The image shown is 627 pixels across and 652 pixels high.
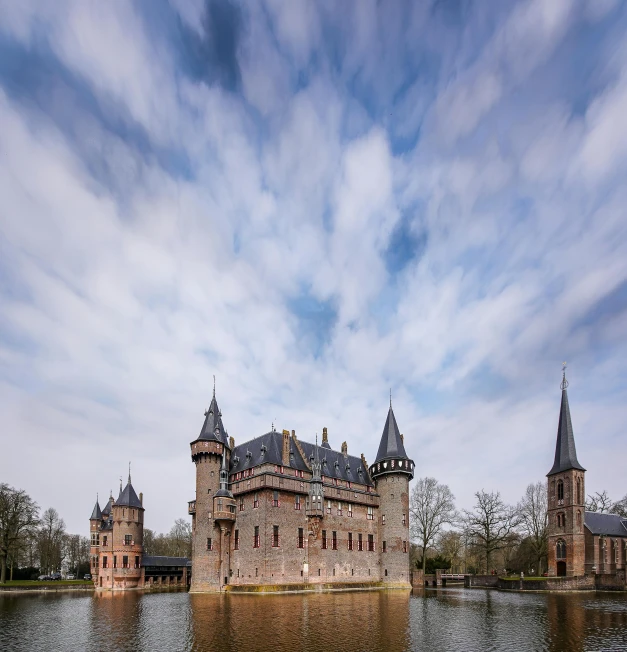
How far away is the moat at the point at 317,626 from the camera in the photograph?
1761 centimetres

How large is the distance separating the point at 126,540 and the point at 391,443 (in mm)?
29222

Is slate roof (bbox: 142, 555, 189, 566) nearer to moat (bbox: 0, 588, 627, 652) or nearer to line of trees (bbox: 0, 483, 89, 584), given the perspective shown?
line of trees (bbox: 0, 483, 89, 584)

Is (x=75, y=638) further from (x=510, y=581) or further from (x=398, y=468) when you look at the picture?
(x=510, y=581)

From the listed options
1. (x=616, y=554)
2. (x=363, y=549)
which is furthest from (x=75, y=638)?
(x=616, y=554)

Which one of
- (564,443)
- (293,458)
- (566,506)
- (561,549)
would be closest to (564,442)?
(564,443)

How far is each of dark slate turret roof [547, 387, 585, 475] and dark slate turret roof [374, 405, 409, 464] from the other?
62.9ft

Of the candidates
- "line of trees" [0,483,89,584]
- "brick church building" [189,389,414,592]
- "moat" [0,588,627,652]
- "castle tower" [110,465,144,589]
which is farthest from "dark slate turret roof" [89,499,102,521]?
"moat" [0,588,627,652]

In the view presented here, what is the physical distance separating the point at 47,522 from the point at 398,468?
59.7 metres

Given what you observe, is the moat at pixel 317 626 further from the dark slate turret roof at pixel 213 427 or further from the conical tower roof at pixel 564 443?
the conical tower roof at pixel 564 443

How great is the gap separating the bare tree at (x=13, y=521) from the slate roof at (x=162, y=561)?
1454 cm

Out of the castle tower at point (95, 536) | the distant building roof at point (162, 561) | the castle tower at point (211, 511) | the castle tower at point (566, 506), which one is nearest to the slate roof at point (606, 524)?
the castle tower at point (566, 506)

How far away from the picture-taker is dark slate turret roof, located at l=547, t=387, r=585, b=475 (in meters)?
56.3

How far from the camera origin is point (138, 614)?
27844 mm

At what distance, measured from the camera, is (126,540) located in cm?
5203
